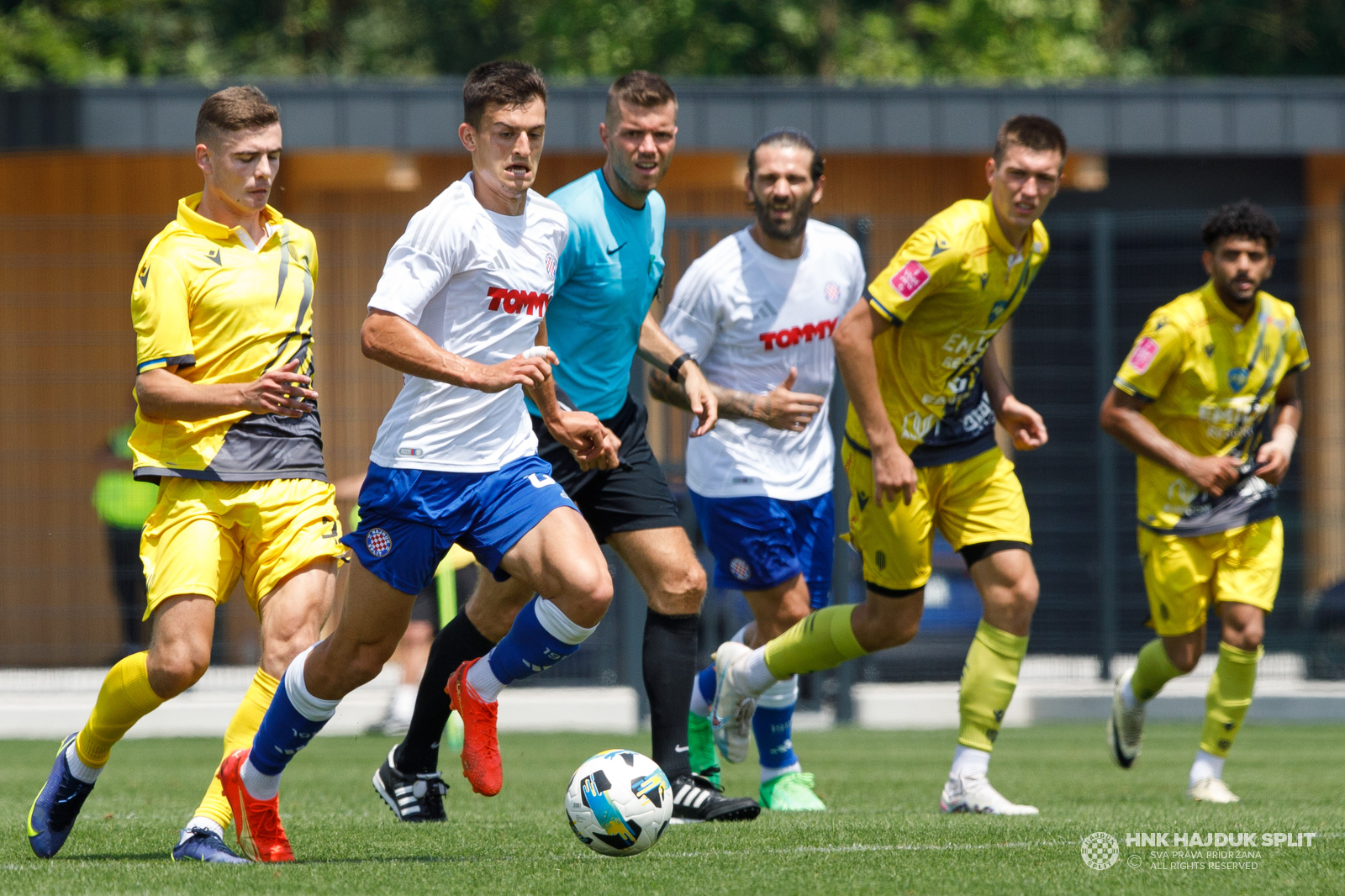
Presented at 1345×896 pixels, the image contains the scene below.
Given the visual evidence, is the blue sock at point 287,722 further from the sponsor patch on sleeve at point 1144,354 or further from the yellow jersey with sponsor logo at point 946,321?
the sponsor patch on sleeve at point 1144,354

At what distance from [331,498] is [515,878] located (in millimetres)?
1447

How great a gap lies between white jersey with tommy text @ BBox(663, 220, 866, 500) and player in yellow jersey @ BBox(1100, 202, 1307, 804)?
134 cm

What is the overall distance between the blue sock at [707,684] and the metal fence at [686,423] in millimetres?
3991

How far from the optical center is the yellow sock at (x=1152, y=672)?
733 centimetres

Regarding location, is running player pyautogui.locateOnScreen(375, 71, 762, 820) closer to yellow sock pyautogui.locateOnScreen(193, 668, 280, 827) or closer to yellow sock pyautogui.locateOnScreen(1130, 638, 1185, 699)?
yellow sock pyautogui.locateOnScreen(193, 668, 280, 827)

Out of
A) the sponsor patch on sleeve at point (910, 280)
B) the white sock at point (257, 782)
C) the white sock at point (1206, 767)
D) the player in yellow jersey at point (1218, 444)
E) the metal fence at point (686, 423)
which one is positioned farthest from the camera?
the metal fence at point (686, 423)

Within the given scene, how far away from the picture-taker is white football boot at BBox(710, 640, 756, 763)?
6.50m

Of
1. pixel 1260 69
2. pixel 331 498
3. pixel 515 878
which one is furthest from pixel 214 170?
pixel 1260 69

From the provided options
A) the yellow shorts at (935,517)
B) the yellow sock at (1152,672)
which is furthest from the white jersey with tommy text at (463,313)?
the yellow sock at (1152,672)

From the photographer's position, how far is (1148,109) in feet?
46.2

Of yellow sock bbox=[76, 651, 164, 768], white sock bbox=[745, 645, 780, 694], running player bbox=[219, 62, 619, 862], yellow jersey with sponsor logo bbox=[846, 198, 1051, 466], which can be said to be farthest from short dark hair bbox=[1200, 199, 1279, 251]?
yellow sock bbox=[76, 651, 164, 768]

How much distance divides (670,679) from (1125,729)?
274 cm

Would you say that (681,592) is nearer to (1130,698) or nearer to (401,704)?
(1130,698)

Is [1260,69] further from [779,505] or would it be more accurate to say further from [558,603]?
[558,603]
